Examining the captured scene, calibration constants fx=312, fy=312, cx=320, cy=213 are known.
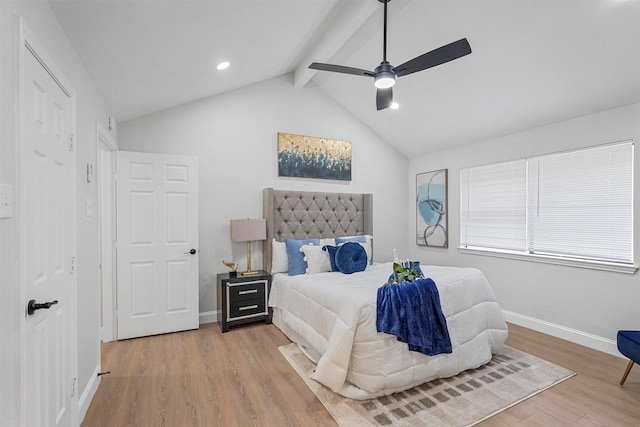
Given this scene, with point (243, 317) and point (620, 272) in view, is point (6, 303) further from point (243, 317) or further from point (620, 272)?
point (620, 272)

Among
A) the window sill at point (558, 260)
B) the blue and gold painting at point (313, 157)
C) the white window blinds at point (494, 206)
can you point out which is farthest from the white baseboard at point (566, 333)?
the blue and gold painting at point (313, 157)

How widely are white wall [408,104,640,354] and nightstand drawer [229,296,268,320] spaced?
300cm

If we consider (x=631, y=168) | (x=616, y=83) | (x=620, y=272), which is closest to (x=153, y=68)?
(x=616, y=83)

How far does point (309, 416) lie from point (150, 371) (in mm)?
1572

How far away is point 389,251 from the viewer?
5465 mm

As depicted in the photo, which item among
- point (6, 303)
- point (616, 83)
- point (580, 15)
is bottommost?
point (6, 303)

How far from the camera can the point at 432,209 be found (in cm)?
519

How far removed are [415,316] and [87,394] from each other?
2.48 m

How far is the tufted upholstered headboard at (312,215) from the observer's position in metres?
4.28

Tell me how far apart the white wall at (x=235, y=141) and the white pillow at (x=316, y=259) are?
832 mm

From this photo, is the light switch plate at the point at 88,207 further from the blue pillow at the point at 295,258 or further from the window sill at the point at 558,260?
the window sill at the point at 558,260

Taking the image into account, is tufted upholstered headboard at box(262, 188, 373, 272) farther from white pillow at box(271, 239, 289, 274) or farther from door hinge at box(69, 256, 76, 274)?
door hinge at box(69, 256, 76, 274)

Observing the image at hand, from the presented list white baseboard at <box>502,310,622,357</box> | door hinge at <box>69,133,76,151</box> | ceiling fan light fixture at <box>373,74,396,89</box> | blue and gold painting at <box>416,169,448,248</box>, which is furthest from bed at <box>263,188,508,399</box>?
door hinge at <box>69,133,76,151</box>

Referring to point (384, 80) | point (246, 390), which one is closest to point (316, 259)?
point (246, 390)
